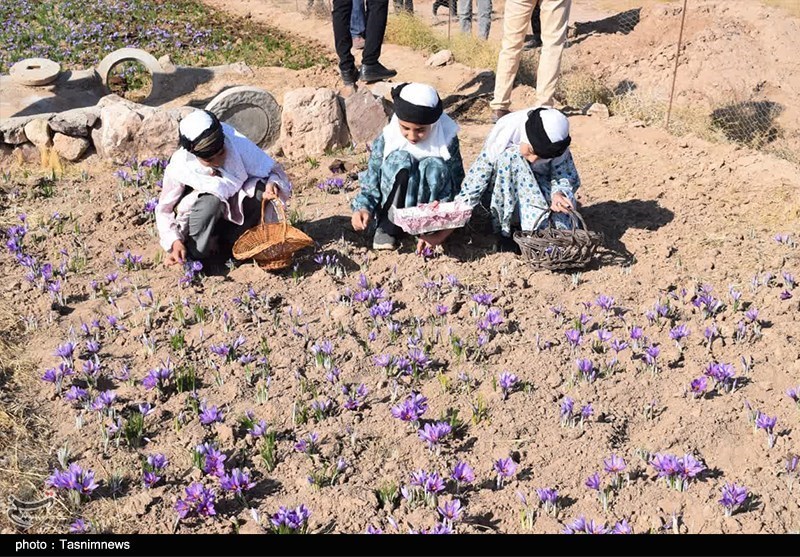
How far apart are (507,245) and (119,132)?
→ 3253mm

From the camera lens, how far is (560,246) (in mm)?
4695

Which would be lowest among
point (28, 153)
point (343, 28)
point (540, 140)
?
point (28, 153)

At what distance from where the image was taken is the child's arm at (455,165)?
4.95m

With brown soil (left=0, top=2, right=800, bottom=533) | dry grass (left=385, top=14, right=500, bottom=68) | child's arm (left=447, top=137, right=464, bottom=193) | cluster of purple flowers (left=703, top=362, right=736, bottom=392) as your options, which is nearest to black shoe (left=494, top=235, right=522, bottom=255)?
brown soil (left=0, top=2, right=800, bottom=533)

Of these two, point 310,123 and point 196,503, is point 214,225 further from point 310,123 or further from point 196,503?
point 310,123

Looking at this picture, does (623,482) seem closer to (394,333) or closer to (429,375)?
(429,375)

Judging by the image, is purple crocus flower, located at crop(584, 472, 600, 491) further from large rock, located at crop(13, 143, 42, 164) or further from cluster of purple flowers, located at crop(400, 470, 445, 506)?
large rock, located at crop(13, 143, 42, 164)

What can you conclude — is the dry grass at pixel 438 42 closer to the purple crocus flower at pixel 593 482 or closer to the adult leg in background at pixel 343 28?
the adult leg in background at pixel 343 28

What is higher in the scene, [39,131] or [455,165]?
[455,165]

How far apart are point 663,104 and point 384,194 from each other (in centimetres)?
401

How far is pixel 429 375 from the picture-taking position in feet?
13.2

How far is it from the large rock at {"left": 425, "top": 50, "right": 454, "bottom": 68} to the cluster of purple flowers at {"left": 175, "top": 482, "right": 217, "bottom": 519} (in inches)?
289

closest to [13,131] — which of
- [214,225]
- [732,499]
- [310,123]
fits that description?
[310,123]

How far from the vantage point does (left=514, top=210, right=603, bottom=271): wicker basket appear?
466cm
